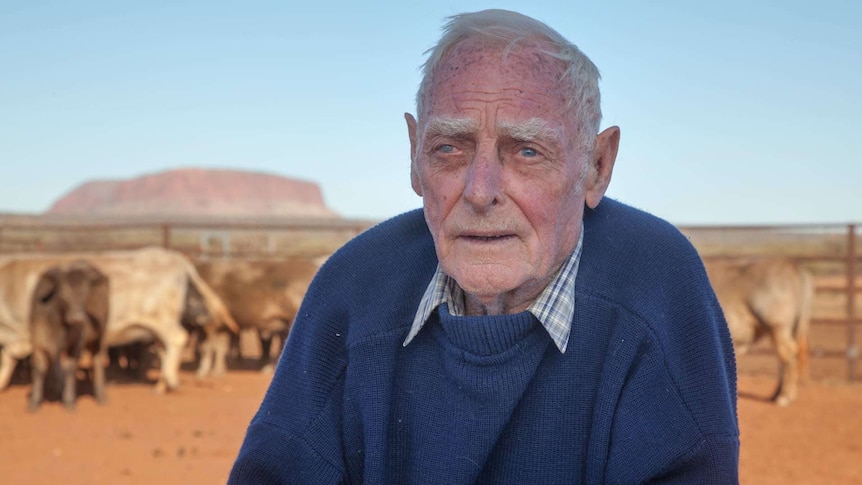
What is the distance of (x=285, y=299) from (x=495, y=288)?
1086 centimetres

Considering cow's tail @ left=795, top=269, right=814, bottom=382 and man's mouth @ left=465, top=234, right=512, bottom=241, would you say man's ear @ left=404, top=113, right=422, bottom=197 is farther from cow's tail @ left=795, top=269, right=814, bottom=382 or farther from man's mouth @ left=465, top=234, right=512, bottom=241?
cow's tail @ left=795, top=269, right=814, bottom=382

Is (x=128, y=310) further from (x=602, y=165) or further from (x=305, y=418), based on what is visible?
(x=602, y=165)

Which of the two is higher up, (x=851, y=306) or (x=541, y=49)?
(x=541, y=49)

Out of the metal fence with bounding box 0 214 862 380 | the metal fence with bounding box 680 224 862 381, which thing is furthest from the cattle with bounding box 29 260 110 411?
the metal fence with bounding box 680 224 862 381

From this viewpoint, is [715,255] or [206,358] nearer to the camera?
[206,358]

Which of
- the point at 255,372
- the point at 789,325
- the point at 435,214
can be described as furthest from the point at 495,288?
the point at 255,372

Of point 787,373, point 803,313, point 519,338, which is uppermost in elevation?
point 519,338

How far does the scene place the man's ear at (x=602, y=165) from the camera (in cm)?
214

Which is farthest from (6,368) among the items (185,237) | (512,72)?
(185,237)

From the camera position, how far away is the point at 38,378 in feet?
29.5

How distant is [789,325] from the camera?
1064cm

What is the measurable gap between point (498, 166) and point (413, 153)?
0.41 metres

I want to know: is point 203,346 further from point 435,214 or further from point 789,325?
point 435,214

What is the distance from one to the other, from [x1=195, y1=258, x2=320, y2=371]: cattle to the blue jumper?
1042 centimetres
